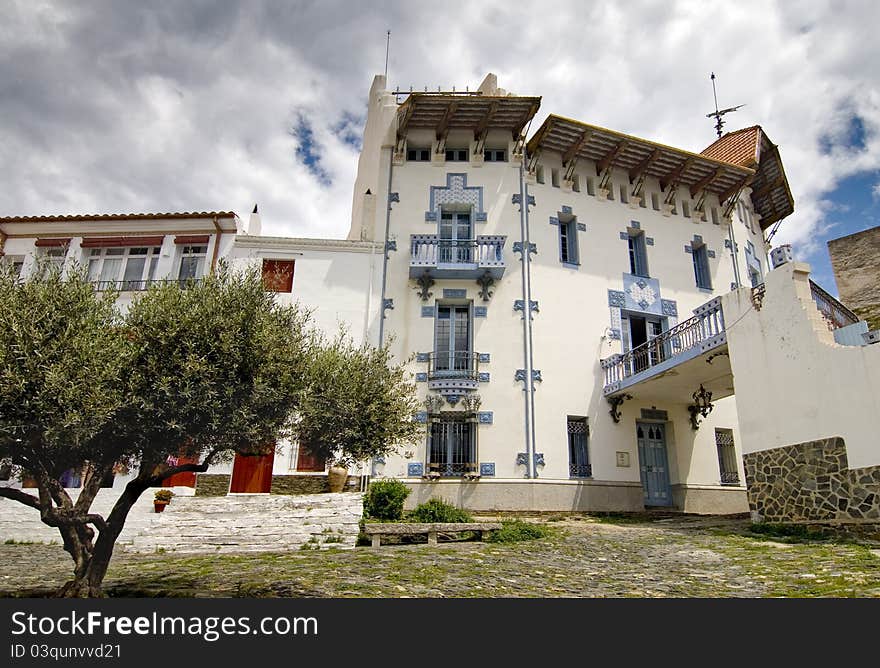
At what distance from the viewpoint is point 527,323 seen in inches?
774

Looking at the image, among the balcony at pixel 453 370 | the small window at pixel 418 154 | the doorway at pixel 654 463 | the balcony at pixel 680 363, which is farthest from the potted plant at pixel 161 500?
the doorway at pixel 654 463

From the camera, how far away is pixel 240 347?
293 inches

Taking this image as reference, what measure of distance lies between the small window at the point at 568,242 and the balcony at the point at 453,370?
16.9ft

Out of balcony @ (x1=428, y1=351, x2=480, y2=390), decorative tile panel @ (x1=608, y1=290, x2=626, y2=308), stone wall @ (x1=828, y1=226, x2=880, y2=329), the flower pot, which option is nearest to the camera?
the flower pot

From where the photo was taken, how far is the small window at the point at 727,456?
20.3 m

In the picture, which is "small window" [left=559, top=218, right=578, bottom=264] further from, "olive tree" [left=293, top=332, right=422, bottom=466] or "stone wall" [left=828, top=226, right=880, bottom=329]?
"olive tree" [left=293, top=332, right=422, bottom=466]

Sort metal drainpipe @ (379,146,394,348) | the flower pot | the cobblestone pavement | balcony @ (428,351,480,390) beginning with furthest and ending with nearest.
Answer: metal drainpipe @ (379,146,394,348) < balcony @ (428,351,480,390) < the flower pot < the cobblestone pavement

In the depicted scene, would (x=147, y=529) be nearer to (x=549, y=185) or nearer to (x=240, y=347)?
(x=240, y=347)

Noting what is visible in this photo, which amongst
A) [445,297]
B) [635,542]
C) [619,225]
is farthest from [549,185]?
[635,542]

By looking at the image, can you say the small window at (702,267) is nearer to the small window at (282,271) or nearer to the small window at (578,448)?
the small window at (578,448)

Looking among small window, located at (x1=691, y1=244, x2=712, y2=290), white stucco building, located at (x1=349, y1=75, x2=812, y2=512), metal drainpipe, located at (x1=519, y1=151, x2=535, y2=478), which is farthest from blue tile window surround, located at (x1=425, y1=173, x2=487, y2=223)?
small window, located at (x1=691, y1=244, x2=712, y2=290)

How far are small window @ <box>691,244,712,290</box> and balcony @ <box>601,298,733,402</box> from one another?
496 centimetres

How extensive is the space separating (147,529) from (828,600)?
528 inches

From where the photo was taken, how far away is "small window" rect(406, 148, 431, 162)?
21.8 meters
